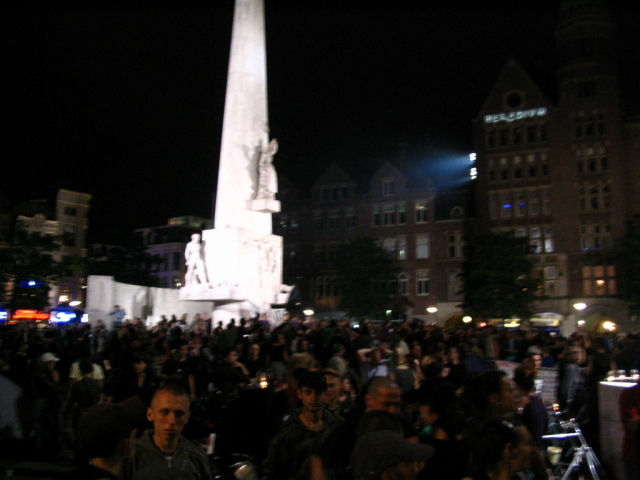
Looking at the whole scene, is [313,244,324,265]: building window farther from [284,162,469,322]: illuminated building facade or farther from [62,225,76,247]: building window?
A: [62,225,76,247]: building window

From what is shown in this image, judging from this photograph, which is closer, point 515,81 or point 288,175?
point 515,81

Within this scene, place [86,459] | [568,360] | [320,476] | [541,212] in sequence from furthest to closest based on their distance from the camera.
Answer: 1. [541,212]
2. [568,360]
3. [320,476]
4. [86,459]

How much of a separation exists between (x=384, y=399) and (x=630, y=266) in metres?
40.6

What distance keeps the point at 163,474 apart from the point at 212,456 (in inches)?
88.5

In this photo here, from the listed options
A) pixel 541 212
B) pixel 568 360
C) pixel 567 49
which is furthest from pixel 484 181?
pixel 568 360

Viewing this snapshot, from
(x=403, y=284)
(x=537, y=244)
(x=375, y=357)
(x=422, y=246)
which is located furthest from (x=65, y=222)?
(x=375, y=357)

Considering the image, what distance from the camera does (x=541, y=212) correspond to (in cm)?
4509

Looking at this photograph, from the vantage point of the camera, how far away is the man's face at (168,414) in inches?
148

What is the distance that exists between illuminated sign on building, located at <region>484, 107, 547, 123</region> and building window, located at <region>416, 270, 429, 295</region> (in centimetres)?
1140

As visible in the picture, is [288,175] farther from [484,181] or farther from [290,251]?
[484,181]

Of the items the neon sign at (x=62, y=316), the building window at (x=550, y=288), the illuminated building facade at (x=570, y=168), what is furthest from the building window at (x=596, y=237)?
the neon sign at (x=62, y=316)

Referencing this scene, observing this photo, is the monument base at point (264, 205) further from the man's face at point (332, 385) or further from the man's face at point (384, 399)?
the man's face at point (384, 399)

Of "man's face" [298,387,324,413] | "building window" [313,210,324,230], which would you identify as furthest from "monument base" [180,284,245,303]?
"building window" [313,210,324,230]

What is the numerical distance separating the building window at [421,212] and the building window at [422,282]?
3707 millimetres
